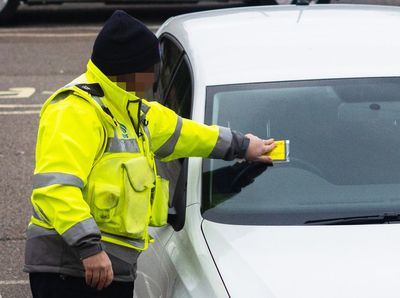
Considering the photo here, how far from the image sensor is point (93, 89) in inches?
127

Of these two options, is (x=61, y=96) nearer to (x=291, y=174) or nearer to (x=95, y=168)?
(x=95, y=168)

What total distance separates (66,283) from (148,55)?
82cm

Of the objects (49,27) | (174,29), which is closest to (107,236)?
(174,29)

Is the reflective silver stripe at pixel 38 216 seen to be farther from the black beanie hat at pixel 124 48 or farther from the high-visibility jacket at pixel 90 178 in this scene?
the black beanie hat at pixel 124 48

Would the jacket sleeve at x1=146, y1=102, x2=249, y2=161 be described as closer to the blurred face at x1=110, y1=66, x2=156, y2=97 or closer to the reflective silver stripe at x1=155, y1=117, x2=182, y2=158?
the reflective silver stripe at x1=155, y1=117, x2=182, y2=158

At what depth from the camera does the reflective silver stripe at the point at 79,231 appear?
2967mm

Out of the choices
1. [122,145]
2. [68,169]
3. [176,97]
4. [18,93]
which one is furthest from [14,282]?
[18,93]

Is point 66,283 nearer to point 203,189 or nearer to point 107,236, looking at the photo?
point 107,236

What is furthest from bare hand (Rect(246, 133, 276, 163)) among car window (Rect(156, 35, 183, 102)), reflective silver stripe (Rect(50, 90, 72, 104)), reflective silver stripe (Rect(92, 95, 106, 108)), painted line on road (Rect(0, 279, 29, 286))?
painted line on road (Rect(0, 279, 29, 286))

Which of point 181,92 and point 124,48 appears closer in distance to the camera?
point 124,48

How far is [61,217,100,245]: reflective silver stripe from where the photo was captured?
9.73ft

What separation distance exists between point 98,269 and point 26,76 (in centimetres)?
835

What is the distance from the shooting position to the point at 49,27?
14234 millimetres

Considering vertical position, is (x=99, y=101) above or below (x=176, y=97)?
above
